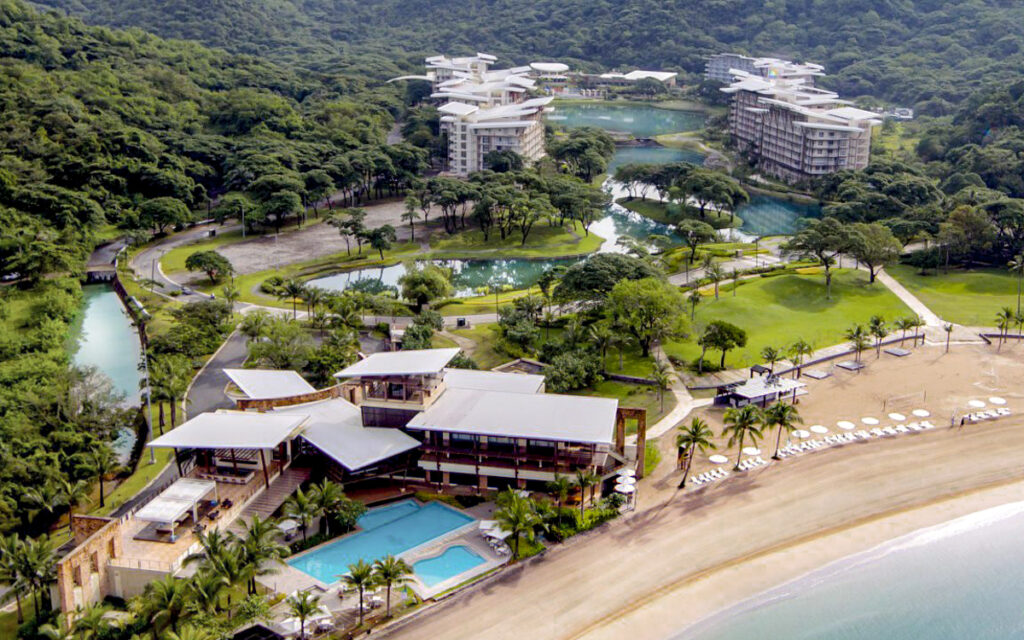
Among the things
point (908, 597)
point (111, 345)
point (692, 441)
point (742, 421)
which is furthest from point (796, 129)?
point (908, 597)

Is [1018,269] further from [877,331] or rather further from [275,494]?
[275,494]

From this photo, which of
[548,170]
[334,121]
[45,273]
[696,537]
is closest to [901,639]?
[696,537]

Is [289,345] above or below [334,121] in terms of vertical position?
below

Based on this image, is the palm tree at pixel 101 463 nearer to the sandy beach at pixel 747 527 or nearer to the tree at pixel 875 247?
the sandy beach at pixel 747 527

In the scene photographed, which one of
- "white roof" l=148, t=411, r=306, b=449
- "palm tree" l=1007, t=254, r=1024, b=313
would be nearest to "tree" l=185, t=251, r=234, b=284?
"white roof" l=148, t=411, r=306, b=449

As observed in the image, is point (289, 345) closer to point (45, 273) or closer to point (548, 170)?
point (45, 273)

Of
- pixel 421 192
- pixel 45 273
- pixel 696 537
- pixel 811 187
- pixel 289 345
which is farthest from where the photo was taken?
pixel 811 187
